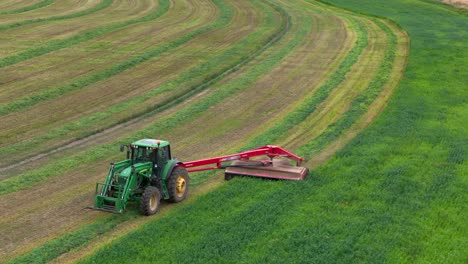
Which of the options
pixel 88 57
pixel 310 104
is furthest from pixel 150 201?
pixel 88 57

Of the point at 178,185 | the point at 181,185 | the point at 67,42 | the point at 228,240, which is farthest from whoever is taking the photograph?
the point at 67,42

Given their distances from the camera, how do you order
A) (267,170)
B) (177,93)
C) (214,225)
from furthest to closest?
(177,93) < (267,170) < (214,225)

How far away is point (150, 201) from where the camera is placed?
16.6 meters

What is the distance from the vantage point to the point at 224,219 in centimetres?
1623

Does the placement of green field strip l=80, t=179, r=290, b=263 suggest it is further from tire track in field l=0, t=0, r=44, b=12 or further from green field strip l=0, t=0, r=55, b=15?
tire track in field l=0, t=0, r=44, b=12

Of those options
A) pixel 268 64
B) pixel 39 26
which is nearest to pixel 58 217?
pixel 268 64

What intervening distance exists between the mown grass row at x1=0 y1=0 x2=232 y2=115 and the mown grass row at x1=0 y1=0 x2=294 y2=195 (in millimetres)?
5662

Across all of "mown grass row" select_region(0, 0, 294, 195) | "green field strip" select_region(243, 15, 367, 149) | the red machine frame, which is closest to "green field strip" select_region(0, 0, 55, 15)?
"mown grass row" select_region(0, 0, 294, 195)

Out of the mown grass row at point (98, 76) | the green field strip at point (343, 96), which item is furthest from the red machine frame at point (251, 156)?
the mown grass row at point (98, 76)

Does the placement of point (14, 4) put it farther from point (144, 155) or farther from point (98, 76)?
point (144, 155)

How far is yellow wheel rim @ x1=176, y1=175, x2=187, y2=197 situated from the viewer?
17766mm

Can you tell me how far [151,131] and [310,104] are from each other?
26.7ft

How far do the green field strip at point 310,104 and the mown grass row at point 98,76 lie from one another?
32.9 feet

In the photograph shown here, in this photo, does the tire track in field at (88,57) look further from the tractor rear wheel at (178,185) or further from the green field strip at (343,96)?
the tractor rear wheel at (178,185)
